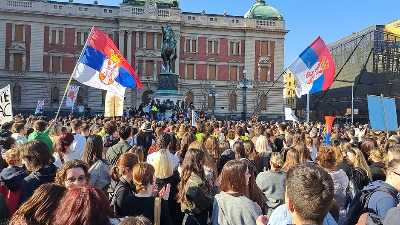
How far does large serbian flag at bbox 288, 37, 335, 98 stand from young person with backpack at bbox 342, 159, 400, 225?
39.7ft

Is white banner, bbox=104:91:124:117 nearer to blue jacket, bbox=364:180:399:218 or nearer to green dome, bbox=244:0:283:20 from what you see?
blue jacket, bbox=364:180:399:218

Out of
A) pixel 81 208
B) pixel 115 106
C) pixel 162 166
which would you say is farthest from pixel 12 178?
pixel 115 106

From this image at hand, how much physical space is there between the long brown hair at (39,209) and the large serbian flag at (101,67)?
9537 mm

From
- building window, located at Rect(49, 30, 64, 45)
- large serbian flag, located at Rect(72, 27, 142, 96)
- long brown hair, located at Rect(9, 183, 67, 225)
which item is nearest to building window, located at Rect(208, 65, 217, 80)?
building window, located at Rect(49, 30, 64, 45)

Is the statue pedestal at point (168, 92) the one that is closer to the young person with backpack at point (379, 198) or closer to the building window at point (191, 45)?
the building window at point (191, 45)

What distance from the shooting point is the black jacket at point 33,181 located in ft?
16.5

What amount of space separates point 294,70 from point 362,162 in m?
9.76

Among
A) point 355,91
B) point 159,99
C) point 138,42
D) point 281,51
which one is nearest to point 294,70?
point 159,99

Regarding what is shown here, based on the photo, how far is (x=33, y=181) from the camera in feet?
16.7

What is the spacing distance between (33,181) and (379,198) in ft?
11.7

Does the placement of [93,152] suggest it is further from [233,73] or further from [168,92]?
[233,73]

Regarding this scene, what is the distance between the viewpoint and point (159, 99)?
35156mm

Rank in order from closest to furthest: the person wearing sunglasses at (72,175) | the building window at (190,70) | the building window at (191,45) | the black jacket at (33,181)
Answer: the person wearing sunglasses at (72,175)
the black jacket at (33,181)
the building window at (191,45)
the building window at (190,70)

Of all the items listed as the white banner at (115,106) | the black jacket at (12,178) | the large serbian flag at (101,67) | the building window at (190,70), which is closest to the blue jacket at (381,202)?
the black jacket at (12,178)
